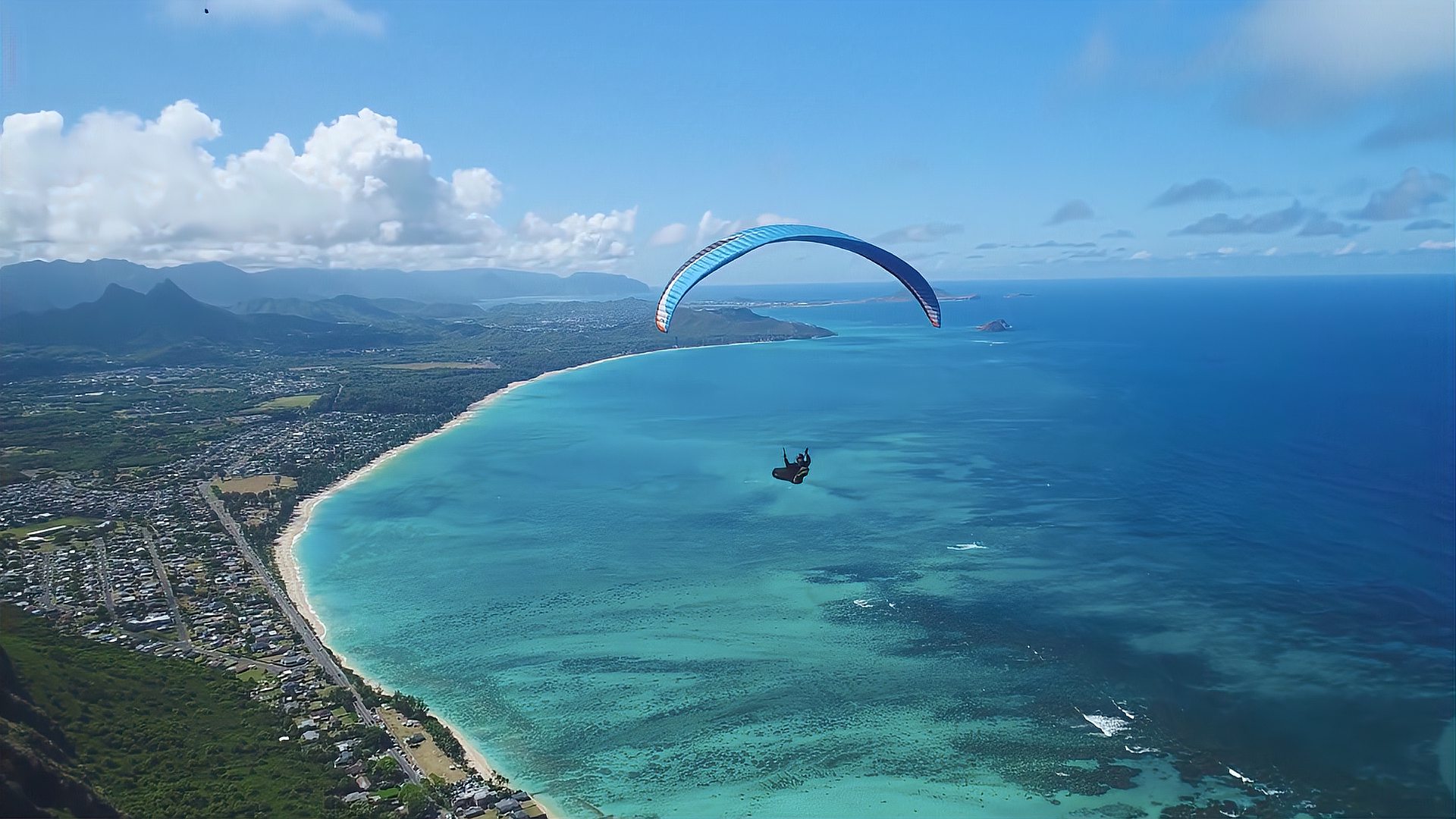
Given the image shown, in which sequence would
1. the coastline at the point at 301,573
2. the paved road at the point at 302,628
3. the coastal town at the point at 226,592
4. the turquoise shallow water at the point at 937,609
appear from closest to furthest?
1. the coastal town at the point at 226,592
2. the turquoise shallow water at the point at 937,609
3. the coastline at the point at 301,573
4. the paved road at the point at 302,628

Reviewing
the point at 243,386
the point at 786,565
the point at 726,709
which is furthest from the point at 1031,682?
the point at 243,386

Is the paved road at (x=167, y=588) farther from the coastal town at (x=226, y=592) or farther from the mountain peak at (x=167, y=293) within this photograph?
the mountain peak at (x=167, y=293)

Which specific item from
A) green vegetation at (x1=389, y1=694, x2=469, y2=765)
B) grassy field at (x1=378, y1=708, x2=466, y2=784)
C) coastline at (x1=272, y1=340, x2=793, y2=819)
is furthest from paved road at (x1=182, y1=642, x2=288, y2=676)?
grassy field at (x1=378, y1=708, x2=466, y2=784)

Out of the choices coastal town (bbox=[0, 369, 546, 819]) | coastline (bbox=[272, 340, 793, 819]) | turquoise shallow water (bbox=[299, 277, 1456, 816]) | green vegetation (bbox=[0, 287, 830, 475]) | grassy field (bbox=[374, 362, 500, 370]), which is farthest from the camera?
grassy field (bbox=[374, 362, 500, 370])

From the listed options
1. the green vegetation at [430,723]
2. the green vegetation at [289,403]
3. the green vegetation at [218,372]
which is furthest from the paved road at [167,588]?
the green vegetation at [289,403]

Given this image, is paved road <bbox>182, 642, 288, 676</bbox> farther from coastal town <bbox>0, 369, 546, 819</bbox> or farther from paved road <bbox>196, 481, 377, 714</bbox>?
paved road <bbox>196, 481, 377, 714</bbox>

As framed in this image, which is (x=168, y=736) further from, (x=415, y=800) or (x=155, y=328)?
(x=155, y=328)
